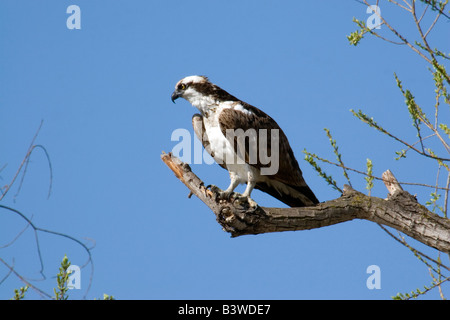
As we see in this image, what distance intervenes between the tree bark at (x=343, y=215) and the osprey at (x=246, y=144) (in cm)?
45

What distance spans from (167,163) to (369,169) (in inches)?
90.0

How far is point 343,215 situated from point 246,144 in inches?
51.5

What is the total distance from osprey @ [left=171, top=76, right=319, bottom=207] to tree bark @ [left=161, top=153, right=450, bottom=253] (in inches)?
17.7

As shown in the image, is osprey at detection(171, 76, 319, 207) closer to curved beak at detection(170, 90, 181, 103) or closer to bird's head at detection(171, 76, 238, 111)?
bird's head at detection(171, 76, 238, 111)

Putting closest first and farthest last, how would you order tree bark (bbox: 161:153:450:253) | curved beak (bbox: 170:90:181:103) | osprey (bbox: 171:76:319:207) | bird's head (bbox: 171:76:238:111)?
tree bark (bbox: 161:153:450:253) → osprey (bbox: 171:76:319:207) → bird's head (bbox: 171:76:238:111) → curved beak (bbox: 170:90:181:103)

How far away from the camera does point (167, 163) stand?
6.61 m

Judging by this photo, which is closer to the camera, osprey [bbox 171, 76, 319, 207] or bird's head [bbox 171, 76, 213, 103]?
osprey [bbox 171, 76, 319, 207]

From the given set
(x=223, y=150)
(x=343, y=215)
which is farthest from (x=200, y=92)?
(x=343, y=215)

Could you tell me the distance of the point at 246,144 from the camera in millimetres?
6371

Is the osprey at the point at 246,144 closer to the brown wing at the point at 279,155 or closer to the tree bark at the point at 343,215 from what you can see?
the brown wing at the point at 279,155

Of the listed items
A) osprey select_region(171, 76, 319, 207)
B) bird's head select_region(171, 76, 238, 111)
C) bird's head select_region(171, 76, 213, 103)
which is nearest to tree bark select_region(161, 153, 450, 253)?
osprey select_region(171, 76, 319, 207)

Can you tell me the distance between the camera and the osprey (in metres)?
6.38
